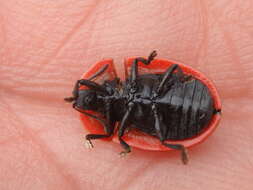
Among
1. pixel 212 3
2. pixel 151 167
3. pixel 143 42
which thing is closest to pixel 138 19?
pixel 143 42

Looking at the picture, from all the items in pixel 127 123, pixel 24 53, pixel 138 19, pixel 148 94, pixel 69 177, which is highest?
pixel 138 19

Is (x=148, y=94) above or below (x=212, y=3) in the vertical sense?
below

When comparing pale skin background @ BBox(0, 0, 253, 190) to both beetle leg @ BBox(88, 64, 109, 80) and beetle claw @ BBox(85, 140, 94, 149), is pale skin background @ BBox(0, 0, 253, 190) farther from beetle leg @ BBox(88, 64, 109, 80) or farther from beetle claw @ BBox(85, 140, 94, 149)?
beetle leg @ BBox(88, 64, 109, 80)

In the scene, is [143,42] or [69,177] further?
[143,42]

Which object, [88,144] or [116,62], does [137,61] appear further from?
[88,144]

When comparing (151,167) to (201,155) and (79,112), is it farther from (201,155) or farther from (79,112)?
(79,112)

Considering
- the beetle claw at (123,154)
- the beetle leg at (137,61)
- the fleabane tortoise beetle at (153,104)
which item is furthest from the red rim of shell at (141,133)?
the beetle claw at (123,154)

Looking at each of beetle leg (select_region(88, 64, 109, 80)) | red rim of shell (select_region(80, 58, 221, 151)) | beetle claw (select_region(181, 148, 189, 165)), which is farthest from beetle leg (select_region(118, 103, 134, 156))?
beetle claw (select_region(181, 148, 189, 165))
